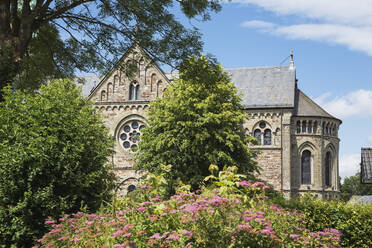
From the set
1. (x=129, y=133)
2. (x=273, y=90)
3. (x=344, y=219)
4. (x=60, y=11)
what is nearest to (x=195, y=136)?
(x=344, y=219)

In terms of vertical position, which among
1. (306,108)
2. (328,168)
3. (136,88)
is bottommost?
(328,168)

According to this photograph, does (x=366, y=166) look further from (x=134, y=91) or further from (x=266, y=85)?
(x=134, y=91)

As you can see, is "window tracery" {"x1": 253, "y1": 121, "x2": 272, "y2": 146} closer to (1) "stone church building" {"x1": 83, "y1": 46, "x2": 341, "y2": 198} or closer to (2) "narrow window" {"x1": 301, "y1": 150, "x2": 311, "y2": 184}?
(1) "stone church building" {"x1": 83, "y1": 46, "x2": 341, "y2": 198}

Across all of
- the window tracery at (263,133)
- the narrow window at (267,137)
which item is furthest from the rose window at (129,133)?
the narrow window at (267,137)

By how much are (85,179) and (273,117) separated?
2396 centimetres

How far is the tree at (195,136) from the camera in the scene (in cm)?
2138

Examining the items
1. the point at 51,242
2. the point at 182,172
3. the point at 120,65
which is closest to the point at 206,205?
the point at 51,242

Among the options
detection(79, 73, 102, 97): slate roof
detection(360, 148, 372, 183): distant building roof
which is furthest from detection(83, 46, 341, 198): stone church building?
detection(360, 148, 372, 183): distant building roof

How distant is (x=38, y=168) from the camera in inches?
374

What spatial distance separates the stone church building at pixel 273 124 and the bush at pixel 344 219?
1651 centimetres

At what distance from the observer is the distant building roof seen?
2033cm

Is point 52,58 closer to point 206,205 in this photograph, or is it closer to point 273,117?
point 206,205

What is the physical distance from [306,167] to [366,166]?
12.6 metres

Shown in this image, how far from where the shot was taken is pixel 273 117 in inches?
1300
